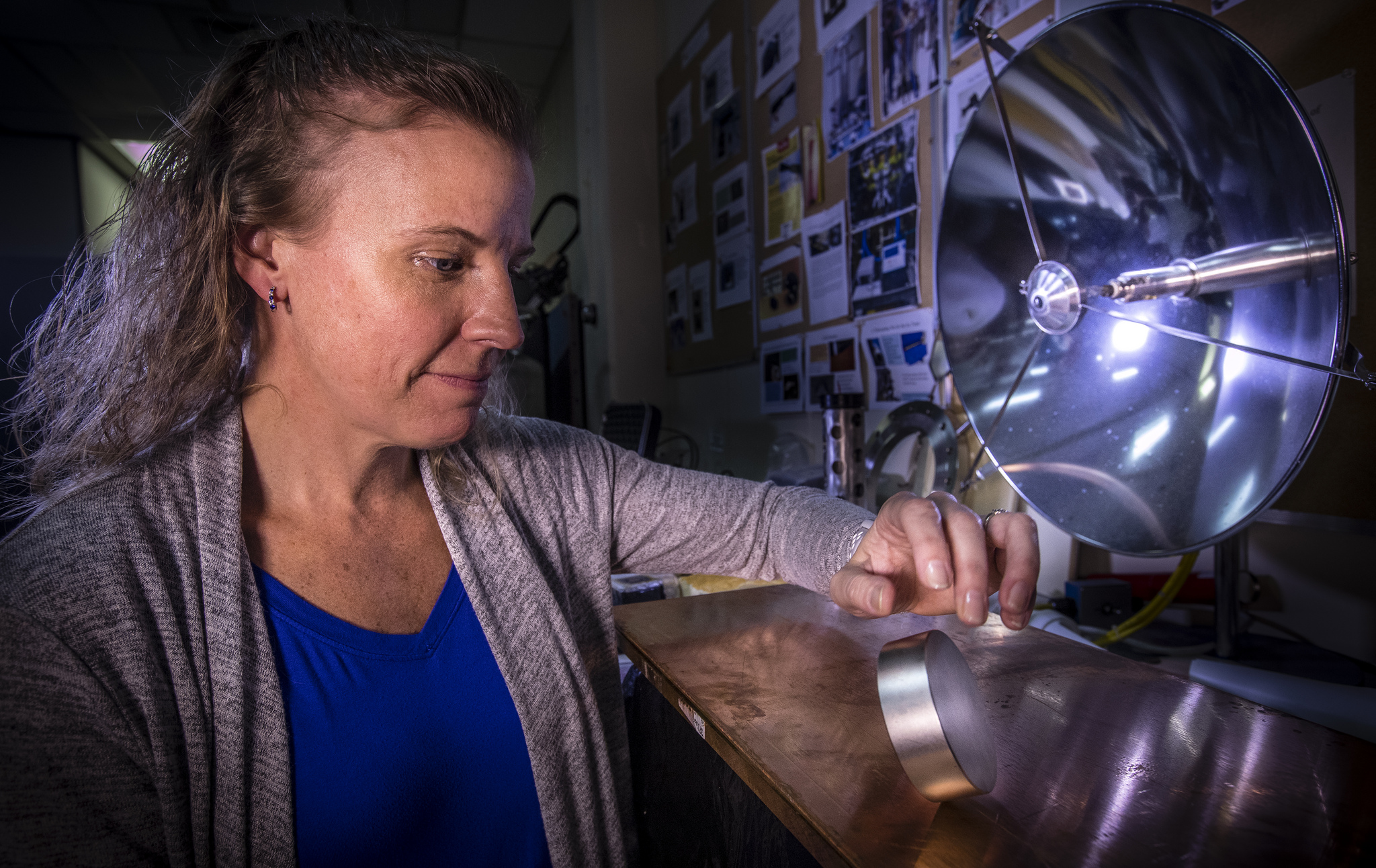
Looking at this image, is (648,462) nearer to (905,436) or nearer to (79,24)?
(905,436)

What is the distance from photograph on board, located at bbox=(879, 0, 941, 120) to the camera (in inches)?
48.2

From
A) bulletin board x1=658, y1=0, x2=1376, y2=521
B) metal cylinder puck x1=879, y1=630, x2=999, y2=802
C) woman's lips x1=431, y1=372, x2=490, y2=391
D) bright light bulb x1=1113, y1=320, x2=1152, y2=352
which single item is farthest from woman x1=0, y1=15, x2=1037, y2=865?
bulletin board x1=658, y1=0, x2=1376, y2=521

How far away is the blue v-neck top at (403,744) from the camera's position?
23.5 inches

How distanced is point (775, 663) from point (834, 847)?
232 mm

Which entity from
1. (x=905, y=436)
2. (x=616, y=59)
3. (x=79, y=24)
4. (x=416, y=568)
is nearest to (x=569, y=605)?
(x=416, y=568)

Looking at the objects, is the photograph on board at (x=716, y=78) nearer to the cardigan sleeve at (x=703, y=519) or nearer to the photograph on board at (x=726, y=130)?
the photograph on board at (x=726, y=130)

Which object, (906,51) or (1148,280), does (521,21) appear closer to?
(906,51)

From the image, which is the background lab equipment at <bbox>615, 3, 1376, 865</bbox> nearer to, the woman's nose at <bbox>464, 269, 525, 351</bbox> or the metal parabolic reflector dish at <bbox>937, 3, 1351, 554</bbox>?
the metal parabolic reflector dish at <bbox>937, 3, 1351, 554</bbox>

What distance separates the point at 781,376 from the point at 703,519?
1.02m

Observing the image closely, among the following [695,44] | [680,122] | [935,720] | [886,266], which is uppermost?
[695,44]

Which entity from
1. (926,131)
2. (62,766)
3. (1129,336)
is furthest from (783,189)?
(62,766)

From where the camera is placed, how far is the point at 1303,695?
510mm

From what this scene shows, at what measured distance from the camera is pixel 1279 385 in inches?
19.6

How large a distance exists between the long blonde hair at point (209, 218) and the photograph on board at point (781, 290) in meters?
1.11
